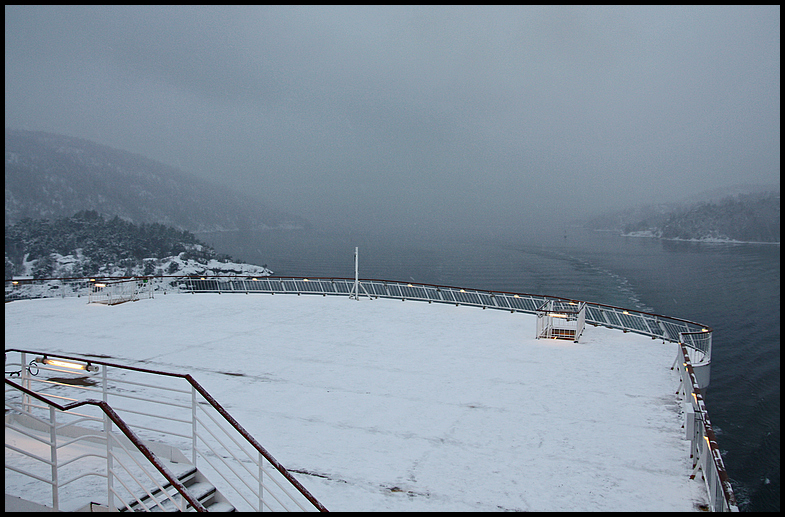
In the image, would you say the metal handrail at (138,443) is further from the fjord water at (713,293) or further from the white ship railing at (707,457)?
the fjord water at (713,293)

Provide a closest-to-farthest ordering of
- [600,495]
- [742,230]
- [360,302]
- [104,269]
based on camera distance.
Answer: [600,495] < [360,302] < [104,269] < [742,230]

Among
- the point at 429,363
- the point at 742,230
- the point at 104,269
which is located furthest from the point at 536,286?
the point at 742,230

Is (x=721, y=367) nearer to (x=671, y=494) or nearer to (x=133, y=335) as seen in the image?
(x=671, y=494)

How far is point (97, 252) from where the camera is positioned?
11362cm

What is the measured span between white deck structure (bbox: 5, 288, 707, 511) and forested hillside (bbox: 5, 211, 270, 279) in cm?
8720

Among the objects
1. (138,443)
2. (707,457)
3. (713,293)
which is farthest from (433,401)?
(713,293)

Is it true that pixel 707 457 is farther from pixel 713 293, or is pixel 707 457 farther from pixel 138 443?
pixel 713 293

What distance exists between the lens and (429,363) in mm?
12094

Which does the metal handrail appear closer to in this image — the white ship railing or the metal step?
the metal step

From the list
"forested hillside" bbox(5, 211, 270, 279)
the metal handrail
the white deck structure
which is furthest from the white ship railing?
"forested hillside" bbox(5, 211, 270, 279)

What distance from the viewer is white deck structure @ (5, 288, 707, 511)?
6391 mm

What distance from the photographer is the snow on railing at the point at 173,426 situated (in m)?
4.35

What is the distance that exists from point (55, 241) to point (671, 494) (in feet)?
469

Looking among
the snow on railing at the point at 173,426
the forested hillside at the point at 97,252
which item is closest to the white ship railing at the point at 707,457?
the snow on railing at the point at 173,426
